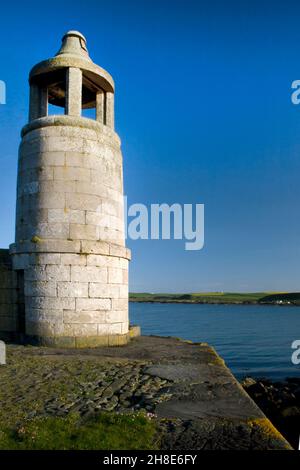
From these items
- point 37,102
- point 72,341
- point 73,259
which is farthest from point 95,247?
point 37,102

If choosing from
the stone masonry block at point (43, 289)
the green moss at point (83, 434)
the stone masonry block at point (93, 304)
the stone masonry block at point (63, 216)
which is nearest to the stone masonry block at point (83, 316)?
the stone masonry block at point (93, 304)

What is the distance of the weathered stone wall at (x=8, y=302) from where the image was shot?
1141 centimetres

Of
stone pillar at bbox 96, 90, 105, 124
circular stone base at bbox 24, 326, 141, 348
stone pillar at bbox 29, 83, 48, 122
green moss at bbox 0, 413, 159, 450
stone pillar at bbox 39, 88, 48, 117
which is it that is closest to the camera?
green moss at bbox 0, 413, 159, 450

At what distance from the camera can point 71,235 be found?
1084 cm

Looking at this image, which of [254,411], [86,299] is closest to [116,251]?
[86,299]

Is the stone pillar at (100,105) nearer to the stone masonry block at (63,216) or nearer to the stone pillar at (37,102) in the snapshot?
the stone pillar at (37,102)

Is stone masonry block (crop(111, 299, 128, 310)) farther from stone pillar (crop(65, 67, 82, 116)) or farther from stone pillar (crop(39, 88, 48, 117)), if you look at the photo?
stone pillar (crop(39, 88, 48, 117))

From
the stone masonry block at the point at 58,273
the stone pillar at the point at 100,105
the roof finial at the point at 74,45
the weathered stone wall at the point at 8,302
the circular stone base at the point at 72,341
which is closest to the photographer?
the circular stone base at the point at 72,341

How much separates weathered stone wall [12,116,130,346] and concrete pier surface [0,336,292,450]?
106cm

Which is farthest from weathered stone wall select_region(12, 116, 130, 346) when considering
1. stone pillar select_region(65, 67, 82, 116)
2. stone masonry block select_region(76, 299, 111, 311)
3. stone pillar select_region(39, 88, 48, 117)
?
stone pillar select_region(39, 88, 48, 117)

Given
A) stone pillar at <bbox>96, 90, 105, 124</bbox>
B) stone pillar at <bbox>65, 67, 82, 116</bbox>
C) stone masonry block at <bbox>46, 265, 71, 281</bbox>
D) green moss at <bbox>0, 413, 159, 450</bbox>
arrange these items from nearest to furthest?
1. green moss at <bbox>0, 413, 159, 450</bbox>
2. stone masonry block at <bbox>46, 265, 71, 281</bbox>
3. stone pillar at <bbox>65, 67, 82, 116</bbox>
4. stone pillar at <bbox>96, 90, 105, 124</bbox>

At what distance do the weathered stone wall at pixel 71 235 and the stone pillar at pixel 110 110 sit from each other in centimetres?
111

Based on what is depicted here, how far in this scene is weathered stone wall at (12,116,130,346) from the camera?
1045cm

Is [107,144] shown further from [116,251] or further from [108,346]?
[108,346]
